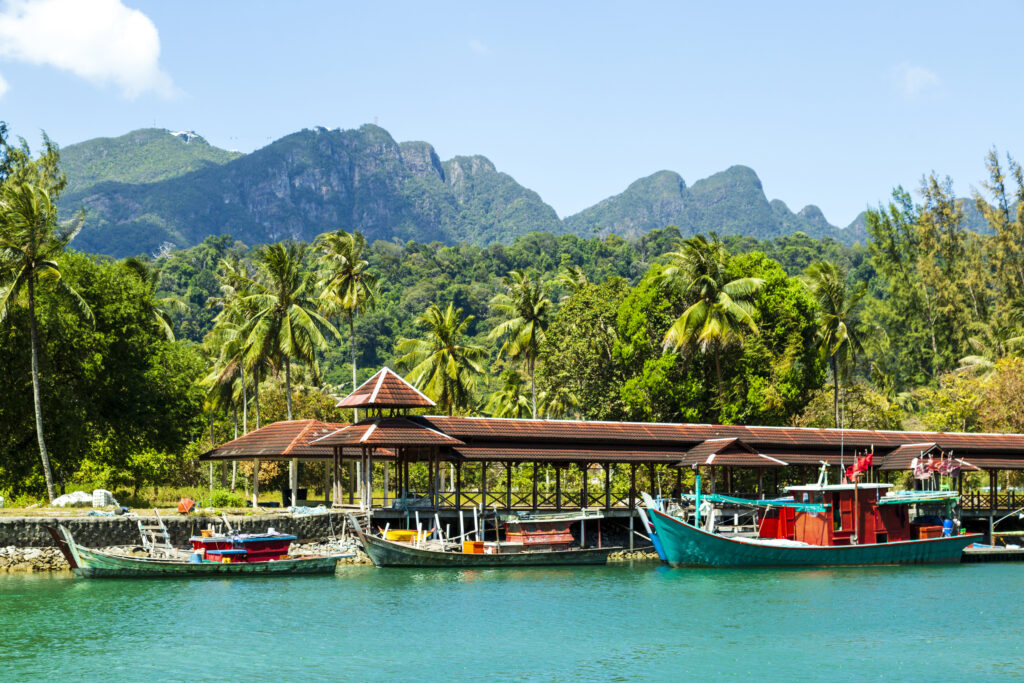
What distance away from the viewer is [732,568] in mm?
36375

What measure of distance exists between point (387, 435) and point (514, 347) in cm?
2223

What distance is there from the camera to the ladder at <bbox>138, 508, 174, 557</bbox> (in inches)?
1283

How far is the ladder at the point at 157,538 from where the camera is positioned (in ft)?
107

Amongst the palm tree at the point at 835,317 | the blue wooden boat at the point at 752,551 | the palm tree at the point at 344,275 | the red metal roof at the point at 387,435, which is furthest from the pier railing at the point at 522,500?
the palm tree at the point at 835,317

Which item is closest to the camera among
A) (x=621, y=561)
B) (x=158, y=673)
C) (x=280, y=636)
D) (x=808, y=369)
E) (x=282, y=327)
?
(x=158, y=673)

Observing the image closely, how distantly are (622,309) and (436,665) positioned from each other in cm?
3580

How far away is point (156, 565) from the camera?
31828 millimetres

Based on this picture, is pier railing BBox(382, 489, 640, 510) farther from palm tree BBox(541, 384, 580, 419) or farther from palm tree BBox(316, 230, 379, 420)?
palm tree BBox(316, 230, 379, 420)

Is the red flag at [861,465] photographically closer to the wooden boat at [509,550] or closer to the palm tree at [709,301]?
the wooden boat at [509,550]

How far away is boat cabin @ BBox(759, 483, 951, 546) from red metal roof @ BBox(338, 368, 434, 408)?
13521 millimetres

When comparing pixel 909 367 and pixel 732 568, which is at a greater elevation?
pixel 909 367

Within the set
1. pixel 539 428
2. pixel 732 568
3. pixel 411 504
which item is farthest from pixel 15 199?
pixel 732 568

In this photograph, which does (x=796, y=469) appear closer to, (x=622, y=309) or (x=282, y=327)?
(x=622, y=309)

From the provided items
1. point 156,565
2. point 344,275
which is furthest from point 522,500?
point 344,275
